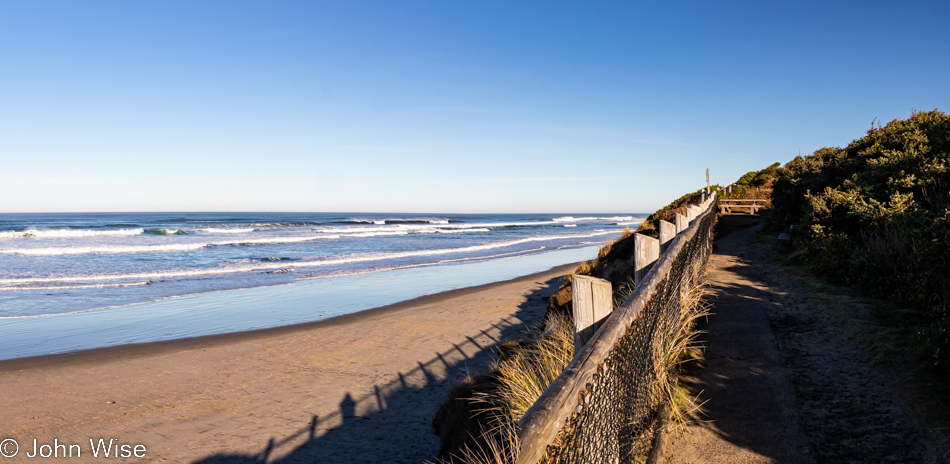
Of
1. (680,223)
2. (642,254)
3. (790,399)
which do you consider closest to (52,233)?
(680,223)

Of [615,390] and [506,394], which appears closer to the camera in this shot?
[615,390]

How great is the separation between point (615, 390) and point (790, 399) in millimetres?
2535

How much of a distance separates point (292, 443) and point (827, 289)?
8.29m

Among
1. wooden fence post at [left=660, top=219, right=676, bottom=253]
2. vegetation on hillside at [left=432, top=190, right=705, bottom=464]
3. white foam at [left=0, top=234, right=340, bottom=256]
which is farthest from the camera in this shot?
white foam at [left=0, top=234, right=340, bottom=256]

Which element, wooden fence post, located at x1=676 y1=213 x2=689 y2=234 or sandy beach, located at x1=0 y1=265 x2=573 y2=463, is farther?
wooden fence post, located at x1=676 y1=213 x2=689 y2=234

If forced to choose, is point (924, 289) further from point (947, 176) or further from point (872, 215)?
point (947, 176)

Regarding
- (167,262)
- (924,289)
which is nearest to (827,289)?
(924,289)

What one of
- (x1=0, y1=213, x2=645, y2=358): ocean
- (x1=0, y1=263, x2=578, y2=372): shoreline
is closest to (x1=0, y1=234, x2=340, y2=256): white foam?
(x1=0, y1=213, x2=645, y2=358): ocean

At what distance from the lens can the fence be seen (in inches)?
78.0

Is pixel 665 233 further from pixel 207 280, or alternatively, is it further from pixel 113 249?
pixel 113 249

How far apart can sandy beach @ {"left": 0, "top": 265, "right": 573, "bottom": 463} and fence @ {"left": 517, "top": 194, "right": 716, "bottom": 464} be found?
2.88m

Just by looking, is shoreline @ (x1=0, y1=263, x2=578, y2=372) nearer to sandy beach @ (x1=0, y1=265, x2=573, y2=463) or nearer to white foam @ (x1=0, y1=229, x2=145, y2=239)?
sandy beach @ (x1=0, y1=265, x2=573, y2=463)

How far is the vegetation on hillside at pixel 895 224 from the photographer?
5195 mm

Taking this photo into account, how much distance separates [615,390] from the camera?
3111 millimetres
